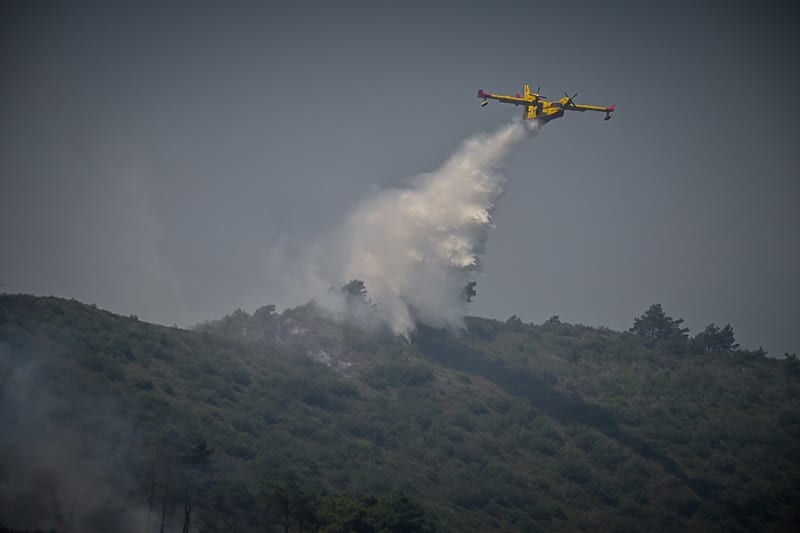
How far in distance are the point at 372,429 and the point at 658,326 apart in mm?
78250

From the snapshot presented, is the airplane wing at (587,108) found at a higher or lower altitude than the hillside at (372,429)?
higher

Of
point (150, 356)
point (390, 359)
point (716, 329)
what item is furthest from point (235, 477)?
point (716, 329)

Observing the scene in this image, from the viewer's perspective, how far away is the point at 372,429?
95.1 metres

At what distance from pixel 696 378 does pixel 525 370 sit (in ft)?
90.9

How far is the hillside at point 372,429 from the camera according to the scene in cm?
6291

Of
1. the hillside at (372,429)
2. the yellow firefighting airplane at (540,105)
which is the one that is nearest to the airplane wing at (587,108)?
the yellow firefighting airplane at (540,105)

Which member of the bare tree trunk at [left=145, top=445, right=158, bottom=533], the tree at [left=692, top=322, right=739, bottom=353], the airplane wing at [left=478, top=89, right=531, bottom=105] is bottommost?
the bare tree trunk at [left=145, top=445, right=158, bottom=533]

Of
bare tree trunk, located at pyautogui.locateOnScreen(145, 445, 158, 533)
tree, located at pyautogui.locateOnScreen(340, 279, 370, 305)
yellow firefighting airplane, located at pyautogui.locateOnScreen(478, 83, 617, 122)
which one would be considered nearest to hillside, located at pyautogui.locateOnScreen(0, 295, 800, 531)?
bare tree trunk, located at pyautogui.locateOnScreen(145, 445, 158, 533)

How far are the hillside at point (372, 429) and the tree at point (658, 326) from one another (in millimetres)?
13576

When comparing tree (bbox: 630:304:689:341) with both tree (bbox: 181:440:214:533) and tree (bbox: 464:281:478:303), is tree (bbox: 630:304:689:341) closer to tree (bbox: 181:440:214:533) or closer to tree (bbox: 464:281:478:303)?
tree (bbox: 464:281:478:303)

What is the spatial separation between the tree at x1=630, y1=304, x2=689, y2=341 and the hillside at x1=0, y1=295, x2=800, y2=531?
13576 millimetres

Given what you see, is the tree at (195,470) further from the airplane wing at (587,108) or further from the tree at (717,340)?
the tree at (717,340)

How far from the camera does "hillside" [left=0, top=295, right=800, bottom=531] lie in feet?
206

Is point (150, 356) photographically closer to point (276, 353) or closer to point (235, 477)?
point (276, 353)
